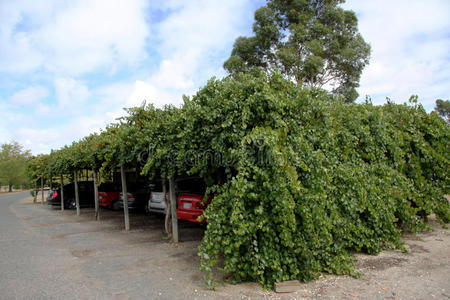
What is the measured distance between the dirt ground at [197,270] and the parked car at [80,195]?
772 centimetres

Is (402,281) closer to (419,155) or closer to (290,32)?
(419,155)

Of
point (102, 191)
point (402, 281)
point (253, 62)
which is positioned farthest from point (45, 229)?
point (253, 62)

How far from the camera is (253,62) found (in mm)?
21297

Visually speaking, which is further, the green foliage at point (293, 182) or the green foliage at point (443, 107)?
the green foliage at point (443, 107)

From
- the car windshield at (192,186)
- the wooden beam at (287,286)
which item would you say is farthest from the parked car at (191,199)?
the wooden beam at (287,286)

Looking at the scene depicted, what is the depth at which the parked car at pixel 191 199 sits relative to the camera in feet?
26.9

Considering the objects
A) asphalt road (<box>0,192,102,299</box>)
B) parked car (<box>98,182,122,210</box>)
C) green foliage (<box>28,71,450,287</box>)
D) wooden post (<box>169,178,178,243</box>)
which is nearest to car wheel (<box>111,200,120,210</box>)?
parked car (<box>98,182,122,210</box>)

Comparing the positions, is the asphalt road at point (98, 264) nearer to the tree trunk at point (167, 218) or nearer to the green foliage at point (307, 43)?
the tree trunk at point (167, 218)

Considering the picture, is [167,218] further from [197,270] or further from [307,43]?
[307,43]

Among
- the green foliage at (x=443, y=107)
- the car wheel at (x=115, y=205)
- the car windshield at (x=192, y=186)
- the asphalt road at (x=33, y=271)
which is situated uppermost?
the green foliage at (x=443, y=107)

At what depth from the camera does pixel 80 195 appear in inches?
627

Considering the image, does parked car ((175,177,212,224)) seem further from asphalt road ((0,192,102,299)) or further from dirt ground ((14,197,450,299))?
asphalt road ((0,192,102,299))

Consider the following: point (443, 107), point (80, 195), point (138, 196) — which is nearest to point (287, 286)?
point (138, 196)

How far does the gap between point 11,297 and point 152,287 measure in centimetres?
188
